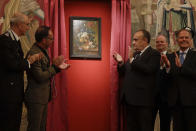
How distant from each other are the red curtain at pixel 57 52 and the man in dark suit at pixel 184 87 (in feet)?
4.68

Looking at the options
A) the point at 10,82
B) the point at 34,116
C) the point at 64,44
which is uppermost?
the point at 64,44

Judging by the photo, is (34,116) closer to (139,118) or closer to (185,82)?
(139,118)

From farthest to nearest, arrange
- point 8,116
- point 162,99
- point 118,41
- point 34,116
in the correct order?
1. point 118,41
2. point 162,99
3. point 34,116
4. point 8,116

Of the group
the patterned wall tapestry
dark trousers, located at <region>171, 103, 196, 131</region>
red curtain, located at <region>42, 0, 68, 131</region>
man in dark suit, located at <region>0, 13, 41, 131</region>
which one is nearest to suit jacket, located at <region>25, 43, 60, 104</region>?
man in dark suit, located at <region>0, 13, 41, 131</region>

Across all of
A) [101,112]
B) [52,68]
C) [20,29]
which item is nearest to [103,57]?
[101,112]

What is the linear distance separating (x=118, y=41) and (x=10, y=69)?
179cm

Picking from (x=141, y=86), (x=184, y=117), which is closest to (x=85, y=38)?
(x=141, y=86)

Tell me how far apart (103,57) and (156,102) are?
1145 mm

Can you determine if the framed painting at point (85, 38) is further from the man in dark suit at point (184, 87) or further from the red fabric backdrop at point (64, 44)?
the man in dark suit at point (184, 87)

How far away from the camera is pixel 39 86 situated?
272 centimetres

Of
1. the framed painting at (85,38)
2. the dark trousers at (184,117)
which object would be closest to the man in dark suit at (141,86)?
the dark trousers at (184,117)

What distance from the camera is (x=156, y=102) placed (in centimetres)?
343

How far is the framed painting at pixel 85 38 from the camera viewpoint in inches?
161

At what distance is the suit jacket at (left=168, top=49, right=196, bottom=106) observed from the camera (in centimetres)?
292
